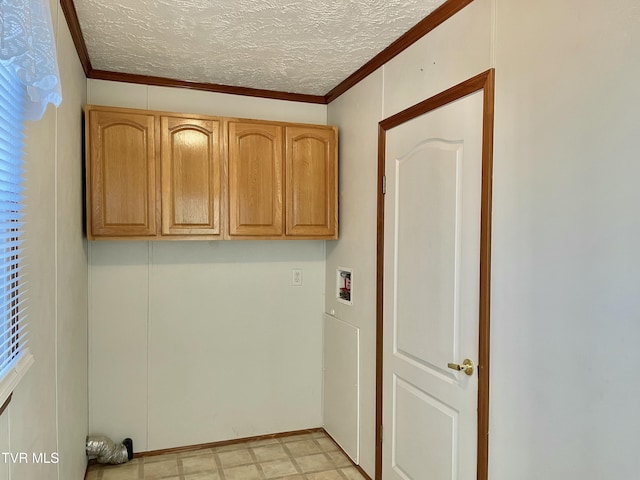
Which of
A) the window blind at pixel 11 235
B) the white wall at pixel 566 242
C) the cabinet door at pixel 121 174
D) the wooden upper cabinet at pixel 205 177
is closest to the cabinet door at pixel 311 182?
the wooden upper cabinet at pixel 205 177

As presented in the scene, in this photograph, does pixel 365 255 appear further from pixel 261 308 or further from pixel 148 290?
pixel 148 290

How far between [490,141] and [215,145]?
1754 millimetres

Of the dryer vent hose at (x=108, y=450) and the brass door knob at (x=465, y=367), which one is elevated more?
the brass door knob at (x=465, y=367)

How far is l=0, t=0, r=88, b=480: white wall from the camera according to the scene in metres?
1.41

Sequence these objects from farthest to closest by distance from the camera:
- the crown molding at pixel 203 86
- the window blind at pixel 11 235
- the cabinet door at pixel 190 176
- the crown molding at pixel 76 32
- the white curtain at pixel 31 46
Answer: the crown molding at pixel 203 86
the cabinet door at pixel 190 176
the crown molding at pixel 76 32
the window blind at pixel 11 235
the white curtain at pixel 31 46

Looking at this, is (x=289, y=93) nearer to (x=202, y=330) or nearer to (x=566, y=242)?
(x=202, y=330)

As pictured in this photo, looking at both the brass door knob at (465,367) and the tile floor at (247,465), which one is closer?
the brass door knob at (465,367)

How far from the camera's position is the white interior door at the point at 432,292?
6.14ft

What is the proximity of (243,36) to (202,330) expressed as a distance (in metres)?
1.94

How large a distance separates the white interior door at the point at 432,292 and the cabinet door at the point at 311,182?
675 mm

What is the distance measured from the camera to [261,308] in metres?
3.32

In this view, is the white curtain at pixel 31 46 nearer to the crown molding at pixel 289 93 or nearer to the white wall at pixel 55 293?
the white wall at pixel 55 293

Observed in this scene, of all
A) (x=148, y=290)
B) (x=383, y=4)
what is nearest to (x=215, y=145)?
(x=148, y=290)

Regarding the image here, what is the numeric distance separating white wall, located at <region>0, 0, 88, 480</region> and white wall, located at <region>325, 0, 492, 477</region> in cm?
160
